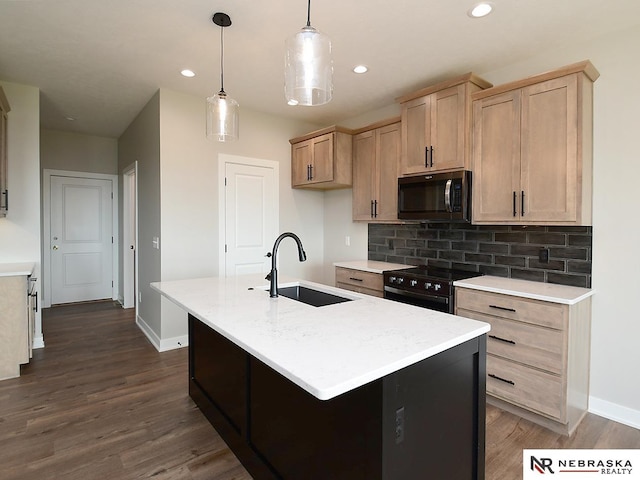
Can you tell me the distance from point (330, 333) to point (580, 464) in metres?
1.77

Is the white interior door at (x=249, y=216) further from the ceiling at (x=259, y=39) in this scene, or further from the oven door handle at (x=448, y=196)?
the oven door handle at (x=448, y=196)

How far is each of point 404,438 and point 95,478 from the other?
170cm

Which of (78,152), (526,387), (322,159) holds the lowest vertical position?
(526,387)

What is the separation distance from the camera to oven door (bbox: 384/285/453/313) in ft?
9.10

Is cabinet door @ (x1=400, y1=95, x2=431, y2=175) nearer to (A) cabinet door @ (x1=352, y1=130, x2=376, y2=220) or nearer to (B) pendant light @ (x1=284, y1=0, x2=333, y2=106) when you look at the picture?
(A) cabinet door @ (x1=352, y1=130, x2=376, y2=220)

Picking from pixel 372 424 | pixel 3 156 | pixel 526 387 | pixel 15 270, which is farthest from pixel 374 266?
pixel 3 156

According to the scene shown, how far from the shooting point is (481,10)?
7.27ft

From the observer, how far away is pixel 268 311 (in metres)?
1.74

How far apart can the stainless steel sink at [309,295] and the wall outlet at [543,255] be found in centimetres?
173

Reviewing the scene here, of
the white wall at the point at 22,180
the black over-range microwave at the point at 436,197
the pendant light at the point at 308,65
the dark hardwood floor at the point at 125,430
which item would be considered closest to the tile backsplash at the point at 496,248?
the black over-range microwave at the point at 436,197

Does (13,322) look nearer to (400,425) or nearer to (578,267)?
(400,425)

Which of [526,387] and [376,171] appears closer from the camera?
[526,387]

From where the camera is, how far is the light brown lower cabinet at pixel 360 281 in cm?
344

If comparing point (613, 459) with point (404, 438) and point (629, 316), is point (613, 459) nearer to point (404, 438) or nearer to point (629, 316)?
point (629, 316)
